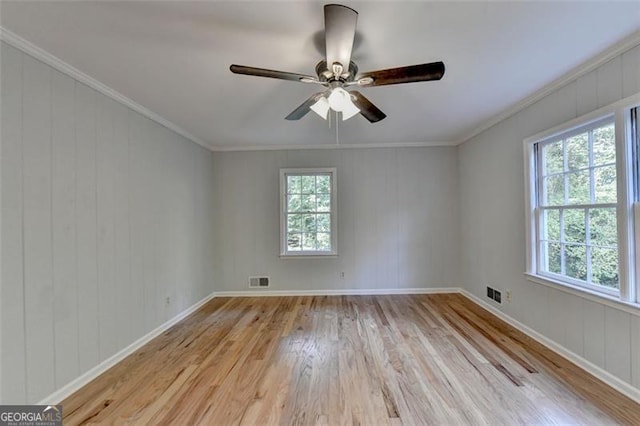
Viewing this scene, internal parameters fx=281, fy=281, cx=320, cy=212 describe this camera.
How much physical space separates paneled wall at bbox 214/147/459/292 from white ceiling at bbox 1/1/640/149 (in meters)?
1.69

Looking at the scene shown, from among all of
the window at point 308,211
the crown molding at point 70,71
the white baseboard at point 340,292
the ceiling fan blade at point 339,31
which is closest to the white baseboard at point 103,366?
the white baseboard at point 340,292

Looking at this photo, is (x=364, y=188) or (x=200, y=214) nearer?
(x=200, y=214)

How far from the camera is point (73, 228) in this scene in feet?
7.09

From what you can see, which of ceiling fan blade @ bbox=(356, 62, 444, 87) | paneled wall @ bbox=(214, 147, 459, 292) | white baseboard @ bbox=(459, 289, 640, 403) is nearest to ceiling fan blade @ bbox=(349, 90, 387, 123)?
ceiling fan blade @ bbox=(356, 62, 444, 87)

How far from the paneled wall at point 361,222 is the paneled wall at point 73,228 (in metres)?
1.32

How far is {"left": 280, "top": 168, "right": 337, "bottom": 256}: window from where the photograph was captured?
183 inches

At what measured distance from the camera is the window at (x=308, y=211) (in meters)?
4.66

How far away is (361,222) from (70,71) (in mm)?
3792

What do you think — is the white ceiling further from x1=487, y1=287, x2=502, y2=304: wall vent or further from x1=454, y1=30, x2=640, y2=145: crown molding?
x1=487, y1=287, x2=502, y2=304: wall vent

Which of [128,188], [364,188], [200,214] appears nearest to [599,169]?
[364,188]

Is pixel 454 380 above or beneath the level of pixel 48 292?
beneath

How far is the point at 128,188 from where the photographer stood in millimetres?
2771

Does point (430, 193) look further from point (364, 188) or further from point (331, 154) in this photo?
point (331, 154)

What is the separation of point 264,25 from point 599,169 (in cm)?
277
